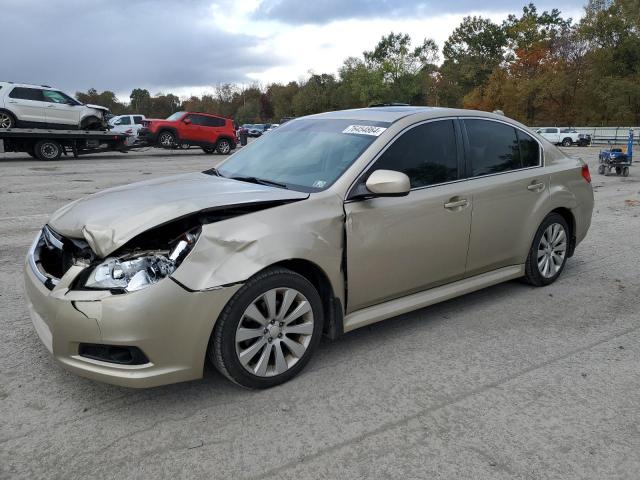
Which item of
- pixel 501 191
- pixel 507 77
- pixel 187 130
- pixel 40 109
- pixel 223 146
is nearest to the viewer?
pixel 501 191

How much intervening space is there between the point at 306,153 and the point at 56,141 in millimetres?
18131

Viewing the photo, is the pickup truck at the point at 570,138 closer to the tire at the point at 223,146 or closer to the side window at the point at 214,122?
the tire at the point at 223,146

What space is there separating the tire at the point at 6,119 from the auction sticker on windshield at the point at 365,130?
18021 millimetres

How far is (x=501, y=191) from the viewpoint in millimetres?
4387

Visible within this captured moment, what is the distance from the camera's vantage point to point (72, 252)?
10.3 ft

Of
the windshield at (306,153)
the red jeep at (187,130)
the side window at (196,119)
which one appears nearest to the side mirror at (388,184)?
the windshield at (306,153)

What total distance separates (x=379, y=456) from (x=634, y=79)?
2279 inches

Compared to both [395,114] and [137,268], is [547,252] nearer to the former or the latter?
[395,114]

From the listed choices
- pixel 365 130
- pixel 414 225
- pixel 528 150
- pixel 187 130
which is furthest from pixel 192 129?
pixel 414 225

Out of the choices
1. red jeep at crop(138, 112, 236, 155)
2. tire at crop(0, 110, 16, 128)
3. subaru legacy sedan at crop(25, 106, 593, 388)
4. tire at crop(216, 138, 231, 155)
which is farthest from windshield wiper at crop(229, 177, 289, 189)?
tire at crop(216, 138, 231, 155)

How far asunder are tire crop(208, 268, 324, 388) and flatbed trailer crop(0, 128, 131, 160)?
17.9 m

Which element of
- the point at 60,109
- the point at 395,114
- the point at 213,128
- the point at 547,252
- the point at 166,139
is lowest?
the point at 166,139

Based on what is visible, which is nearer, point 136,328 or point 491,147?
point 136,328

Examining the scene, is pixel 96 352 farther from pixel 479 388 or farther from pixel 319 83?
pixel 319 83
